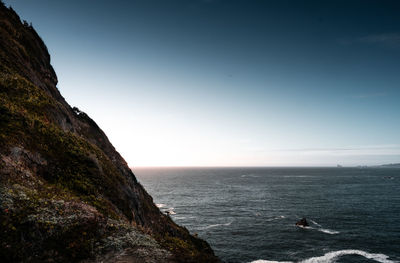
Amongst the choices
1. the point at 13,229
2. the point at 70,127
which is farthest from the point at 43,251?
the point at 70,127

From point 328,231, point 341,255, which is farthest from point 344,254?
point 328,231

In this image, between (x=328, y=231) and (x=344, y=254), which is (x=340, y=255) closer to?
(x=344, y=254)

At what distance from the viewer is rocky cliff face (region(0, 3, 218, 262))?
1138cm

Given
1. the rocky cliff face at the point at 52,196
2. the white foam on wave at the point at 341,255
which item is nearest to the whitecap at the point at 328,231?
the white foam on wave at the point at 341,255

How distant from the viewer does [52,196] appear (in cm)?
1497

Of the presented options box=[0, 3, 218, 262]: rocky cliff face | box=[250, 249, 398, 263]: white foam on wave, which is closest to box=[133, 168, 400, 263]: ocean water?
box=[250, 249, 398, 263]: white foam on wave

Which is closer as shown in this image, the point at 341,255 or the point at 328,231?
the point at 341,255

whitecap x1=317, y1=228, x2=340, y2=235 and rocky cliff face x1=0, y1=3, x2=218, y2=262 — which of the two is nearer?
rocky cliff face x1=0, y1=3, x2=218, y2=262

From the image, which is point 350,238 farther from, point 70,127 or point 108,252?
point 70,127

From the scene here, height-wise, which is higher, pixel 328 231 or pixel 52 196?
pixel 52 196

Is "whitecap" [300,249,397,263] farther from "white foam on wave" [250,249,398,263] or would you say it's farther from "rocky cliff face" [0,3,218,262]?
"rocky cliff face" [0,3,218,262]

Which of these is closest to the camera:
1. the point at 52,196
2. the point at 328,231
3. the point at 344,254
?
the point at 52,196

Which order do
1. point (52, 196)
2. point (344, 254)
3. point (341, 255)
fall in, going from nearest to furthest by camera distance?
point (52, 196), point (341, 255), point (344, 254)

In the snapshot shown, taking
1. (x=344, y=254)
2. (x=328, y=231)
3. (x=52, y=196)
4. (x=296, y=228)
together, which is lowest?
(x=296, y=228)
